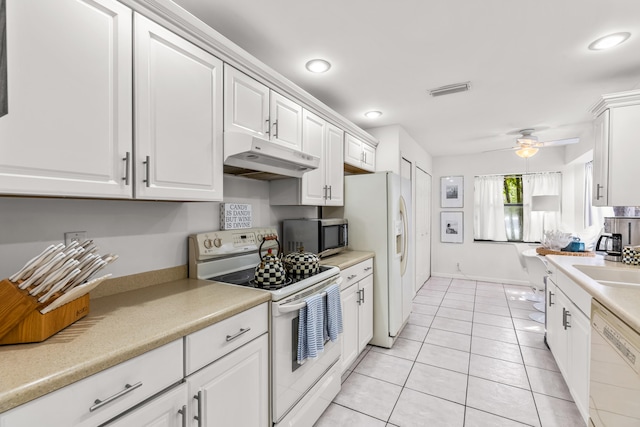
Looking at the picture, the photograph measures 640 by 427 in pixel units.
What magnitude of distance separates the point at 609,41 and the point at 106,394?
311 cm

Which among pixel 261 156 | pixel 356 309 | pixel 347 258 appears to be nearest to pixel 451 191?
Result: pixel 347 258

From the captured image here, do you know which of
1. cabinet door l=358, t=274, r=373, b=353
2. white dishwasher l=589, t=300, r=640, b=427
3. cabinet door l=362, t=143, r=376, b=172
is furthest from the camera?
cabinet door l=362, t=143, r=376, b=172

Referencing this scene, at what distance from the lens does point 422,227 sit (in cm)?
511

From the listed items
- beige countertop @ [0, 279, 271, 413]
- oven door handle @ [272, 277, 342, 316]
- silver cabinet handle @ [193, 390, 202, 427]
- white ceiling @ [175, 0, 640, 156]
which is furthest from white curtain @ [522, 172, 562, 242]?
silver cabinet handle @ [193, 390, 202, 427]

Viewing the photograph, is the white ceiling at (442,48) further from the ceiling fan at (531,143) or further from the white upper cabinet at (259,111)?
the ceiling fan at (531,143)

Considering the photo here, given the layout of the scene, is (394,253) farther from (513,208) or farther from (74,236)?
(513,208)

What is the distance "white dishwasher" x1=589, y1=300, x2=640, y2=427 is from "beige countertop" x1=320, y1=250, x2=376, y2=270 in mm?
1479

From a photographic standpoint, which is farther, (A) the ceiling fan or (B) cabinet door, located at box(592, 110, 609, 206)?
(A) the ceiling fan

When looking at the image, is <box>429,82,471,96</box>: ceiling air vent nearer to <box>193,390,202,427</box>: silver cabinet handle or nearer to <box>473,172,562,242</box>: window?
<box>193,390,202,427</box>: silver cabinet handle

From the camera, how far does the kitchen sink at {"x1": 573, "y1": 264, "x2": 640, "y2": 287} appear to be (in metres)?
2.05

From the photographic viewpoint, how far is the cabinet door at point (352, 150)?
3037 millimetres

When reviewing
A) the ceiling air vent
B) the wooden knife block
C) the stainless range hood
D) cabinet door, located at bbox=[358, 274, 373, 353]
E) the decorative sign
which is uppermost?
the ceiling air vent

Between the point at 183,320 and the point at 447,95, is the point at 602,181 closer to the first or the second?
the point at 447,95

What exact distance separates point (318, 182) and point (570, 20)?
6.19 feet
